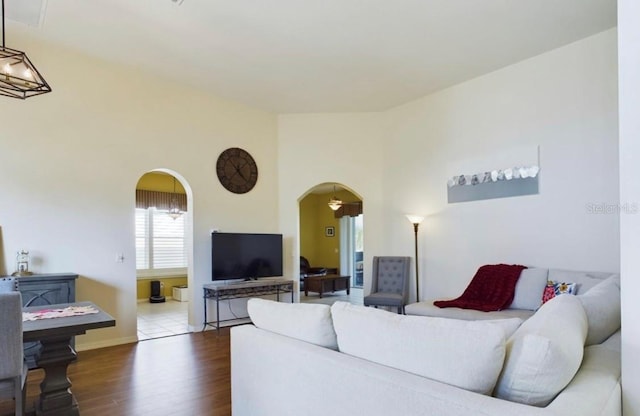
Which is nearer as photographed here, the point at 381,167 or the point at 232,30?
the point at 232,30

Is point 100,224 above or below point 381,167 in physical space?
below

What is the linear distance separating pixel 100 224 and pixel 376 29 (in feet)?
13.6

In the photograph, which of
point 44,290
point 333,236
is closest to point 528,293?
point 44,290

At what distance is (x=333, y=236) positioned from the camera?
39.0ft

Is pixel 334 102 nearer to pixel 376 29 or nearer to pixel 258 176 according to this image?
pixel 258 176

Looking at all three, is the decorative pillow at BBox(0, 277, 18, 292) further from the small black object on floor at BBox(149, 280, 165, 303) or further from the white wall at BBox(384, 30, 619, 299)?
the small black object on floor at BBox(149, 280, 165, 303)

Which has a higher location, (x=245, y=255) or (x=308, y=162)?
(x=308, y=162)

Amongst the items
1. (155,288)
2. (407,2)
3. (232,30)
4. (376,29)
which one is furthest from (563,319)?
(155,288)

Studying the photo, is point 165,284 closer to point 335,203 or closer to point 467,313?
point 335,203

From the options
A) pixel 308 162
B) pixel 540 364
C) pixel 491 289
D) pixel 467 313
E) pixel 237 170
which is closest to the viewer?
pixel 540 364

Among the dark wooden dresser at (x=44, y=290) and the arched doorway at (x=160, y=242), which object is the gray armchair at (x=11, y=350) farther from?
the arched doorway at (x=160, y=242)

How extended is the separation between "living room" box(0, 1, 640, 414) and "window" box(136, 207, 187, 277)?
136 inches

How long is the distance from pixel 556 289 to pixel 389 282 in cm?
255

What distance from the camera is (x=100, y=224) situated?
4961mm
